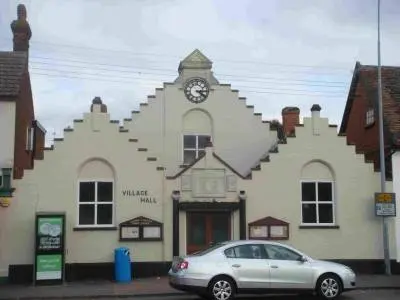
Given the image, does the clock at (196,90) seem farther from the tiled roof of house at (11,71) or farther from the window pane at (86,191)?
the tiled roof of house at (11,71)

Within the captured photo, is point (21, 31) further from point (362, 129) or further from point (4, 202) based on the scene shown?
point (362, 129)

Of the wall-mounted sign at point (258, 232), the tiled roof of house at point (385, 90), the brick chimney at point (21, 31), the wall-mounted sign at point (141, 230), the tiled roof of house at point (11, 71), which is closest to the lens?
the wall-mounted sign at point (141, 230)

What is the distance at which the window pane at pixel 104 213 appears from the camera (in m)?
22.3

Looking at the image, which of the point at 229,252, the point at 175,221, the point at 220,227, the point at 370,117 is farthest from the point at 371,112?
the point at 229,252

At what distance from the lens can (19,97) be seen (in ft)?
76.1

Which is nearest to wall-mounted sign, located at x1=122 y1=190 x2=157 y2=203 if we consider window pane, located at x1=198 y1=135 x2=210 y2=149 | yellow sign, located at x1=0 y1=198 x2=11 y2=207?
yellow sign, located at x1=0 y1=198 x2=11 y2=207

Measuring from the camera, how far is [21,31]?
2747 centimetres

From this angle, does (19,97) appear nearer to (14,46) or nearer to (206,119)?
(14,46)

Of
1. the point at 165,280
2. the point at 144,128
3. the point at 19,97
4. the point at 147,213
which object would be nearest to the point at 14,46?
the point at 19,97

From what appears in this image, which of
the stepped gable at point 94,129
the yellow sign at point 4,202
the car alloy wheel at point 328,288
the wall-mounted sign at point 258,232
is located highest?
the stepped gable at point 94,129

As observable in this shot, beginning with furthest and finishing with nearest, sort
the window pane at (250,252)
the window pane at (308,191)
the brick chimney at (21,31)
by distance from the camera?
the brick chimney at (21,31) → the window pane at (308,191) → the window pane at (250,252)

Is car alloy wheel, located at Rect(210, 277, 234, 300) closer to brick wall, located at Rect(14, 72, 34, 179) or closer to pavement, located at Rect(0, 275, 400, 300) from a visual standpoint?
pavement, located at Rect(0, 275, 400, 300)

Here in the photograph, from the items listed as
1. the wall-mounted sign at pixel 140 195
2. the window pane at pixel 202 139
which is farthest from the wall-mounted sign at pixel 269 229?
the window pane at pixel 202 139

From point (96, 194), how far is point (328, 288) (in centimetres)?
958
